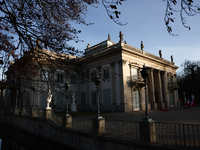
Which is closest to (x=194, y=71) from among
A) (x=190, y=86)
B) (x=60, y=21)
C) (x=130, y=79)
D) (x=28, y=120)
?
(x=190, y=86)

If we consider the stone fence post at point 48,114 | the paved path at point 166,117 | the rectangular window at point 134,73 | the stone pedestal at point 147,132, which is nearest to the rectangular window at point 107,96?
the rectangular window at point 134,73

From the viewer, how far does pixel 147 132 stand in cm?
619

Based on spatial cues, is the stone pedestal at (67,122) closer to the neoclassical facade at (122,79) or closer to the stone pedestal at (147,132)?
the stone pedestal at (147,132)

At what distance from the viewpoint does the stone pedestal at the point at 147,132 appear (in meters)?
6.13

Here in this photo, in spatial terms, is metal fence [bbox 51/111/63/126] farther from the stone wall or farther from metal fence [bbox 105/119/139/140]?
metal fence [bbox 105/119/139/140]

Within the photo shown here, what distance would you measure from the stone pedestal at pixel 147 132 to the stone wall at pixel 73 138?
31 centimetres

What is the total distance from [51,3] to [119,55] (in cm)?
1906

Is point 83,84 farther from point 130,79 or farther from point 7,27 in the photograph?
point 7,27

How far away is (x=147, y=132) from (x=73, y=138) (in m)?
4.84

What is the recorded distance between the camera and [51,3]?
625 cm

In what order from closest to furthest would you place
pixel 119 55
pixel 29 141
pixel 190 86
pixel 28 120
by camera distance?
1. pixel 29 141
2. pixel 28 120
3. pixel 119 55
4. pixel 190 86

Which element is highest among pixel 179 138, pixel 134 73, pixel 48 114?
pixel 134 73

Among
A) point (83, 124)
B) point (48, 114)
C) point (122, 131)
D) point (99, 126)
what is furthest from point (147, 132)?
point (48, 114)

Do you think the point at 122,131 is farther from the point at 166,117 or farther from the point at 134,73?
the point at 134,73
